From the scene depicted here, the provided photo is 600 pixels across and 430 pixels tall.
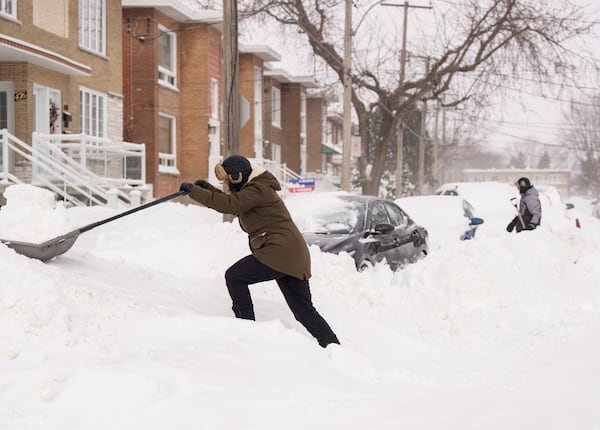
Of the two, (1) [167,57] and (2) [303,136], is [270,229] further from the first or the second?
(2) [303,136]

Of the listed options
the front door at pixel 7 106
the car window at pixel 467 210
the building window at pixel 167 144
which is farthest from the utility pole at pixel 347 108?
the building window at pixel 167 144

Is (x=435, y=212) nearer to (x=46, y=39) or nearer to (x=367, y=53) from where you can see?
(x=46, y=39)

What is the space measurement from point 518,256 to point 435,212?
4270 millimetres

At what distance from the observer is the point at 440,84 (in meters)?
28.7

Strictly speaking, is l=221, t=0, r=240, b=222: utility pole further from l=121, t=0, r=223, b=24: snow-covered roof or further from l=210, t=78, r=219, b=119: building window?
l=210, t=78, r=219, b=119: building window

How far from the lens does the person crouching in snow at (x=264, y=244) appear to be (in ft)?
18.0

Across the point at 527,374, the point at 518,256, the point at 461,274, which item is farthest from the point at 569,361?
the point at 518,256

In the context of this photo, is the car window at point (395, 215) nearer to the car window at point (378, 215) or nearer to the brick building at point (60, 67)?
the car window at point (378, 215)

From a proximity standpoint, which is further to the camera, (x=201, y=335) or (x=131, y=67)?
(x=131, y=67)

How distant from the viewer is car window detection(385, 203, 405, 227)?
10.8 metres

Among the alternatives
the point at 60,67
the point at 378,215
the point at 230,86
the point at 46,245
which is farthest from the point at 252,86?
the point at 46,245

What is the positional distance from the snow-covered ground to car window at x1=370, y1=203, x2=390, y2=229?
117 centimetres

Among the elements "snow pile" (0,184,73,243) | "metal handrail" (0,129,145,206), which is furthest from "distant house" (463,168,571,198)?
"snow pile" (0,184,73,243)

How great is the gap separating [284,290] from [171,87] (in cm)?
2243
